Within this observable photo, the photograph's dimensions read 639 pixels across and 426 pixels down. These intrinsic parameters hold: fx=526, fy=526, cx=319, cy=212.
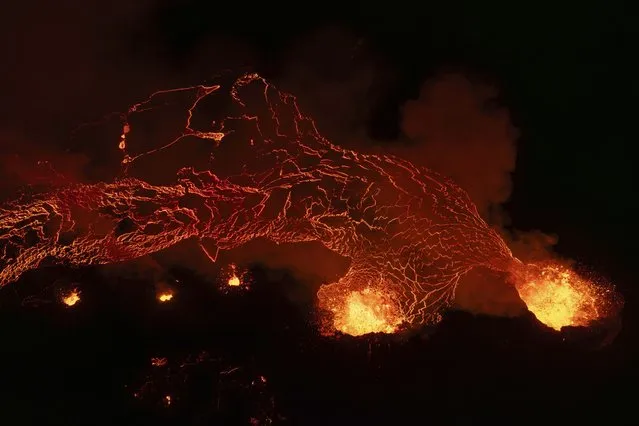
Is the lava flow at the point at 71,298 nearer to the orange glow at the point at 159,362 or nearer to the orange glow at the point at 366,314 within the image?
the orange glow at the point at 159,362

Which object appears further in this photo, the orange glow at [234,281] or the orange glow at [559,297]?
the orange glow at [234,281]

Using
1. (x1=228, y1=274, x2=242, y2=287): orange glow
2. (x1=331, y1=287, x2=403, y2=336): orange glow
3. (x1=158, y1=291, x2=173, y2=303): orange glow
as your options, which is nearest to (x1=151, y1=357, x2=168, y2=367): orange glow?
(x1=158, y1=291, x2=173, y2=303): orange glow

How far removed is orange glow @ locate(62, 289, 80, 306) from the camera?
655 centimetres

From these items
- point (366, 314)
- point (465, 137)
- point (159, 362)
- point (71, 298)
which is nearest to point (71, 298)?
point (71, 298)

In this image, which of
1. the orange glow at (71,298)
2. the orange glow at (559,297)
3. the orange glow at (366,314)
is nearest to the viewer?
the orange glow at (559,297)

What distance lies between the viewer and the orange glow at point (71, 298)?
6555 mm

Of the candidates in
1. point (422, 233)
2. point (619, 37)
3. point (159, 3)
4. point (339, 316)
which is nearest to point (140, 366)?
point (339, 316)

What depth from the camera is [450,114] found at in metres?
6.71

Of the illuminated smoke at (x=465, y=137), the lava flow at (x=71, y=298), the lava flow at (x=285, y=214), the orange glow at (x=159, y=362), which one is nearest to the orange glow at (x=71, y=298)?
the lava flow at (x=71, y=298)

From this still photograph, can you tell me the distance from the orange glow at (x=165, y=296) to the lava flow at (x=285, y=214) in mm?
563

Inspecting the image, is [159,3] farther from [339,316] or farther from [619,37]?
[619,37]

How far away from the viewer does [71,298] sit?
21.6 feet

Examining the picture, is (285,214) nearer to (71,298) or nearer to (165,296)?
(165,296)

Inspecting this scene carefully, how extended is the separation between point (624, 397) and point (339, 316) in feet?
10.2
